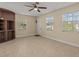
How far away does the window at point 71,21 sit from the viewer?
589 centimetres

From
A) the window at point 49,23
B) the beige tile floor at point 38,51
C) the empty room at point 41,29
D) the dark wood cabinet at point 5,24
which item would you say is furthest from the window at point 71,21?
the dark wood cabinet at point 5,24

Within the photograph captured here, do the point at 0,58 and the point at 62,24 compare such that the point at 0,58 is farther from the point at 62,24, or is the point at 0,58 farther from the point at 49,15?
the point at 49,15

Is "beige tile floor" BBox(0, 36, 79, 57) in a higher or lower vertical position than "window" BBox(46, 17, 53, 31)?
lower

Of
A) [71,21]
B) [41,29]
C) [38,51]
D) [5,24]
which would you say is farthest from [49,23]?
[38,51]

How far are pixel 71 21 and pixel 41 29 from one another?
476cm

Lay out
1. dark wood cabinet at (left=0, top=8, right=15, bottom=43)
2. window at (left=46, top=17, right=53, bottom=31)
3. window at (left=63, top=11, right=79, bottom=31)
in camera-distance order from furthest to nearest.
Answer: window at (left=46, top=17, right=53, bottom=31), dark wood cabinet at (left=0, top=8, right=15, bottom=43), window at (left=63, top=11, right=79, bottom=31)

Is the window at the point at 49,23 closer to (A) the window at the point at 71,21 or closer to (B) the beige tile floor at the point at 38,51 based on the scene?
(A) the window at the point at 71,21

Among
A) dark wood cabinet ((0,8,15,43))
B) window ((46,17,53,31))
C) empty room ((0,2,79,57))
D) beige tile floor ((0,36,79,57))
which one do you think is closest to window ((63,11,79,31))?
empty room ((0,2,79,57))

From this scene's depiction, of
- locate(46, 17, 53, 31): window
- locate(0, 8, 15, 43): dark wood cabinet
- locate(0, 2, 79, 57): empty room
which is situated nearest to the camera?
locate(0, 2, 79, 57): empty room

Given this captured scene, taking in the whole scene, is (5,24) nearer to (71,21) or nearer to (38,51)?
(38,51)

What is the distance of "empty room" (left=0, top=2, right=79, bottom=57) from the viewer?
184 inches

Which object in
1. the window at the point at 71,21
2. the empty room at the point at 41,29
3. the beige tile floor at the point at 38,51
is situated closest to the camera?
the beige tile floor at the point at 38,51

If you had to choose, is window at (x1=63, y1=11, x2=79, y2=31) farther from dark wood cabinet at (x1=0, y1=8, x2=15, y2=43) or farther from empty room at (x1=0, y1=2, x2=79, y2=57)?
dark wood cabinet at (x1=0, y1=8, x2=15, y2=43)

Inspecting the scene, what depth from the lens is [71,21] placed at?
638 centimetres
